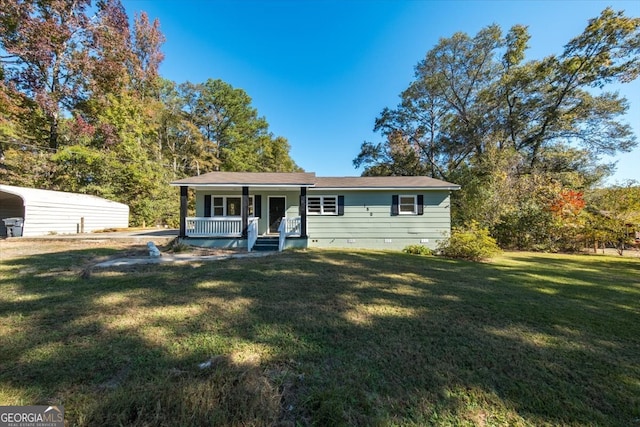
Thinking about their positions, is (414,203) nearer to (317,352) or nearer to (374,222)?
(374,222)

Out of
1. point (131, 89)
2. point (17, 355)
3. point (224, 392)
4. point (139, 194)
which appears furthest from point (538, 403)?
point (131, 89)

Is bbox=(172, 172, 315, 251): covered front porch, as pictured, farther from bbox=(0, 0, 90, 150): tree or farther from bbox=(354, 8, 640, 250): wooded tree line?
bbox=(0, 0, 90, 150): tree

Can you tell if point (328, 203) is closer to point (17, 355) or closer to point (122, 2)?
point (17, 355)

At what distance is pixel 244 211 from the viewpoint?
34.1 ft

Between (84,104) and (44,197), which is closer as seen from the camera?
(44,197)

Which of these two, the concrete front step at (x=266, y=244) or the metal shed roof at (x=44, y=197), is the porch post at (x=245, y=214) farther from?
the metal shed roof at (x=44, y=197)

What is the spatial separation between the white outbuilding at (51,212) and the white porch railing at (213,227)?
28.2 feet

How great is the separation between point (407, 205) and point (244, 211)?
727 cm

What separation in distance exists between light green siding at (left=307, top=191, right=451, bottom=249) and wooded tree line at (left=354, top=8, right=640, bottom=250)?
3745 millimetres

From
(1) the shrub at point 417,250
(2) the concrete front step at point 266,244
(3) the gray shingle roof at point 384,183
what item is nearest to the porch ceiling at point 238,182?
(3) the gray shingle roof at point 384,183

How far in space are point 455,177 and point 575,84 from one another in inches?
389

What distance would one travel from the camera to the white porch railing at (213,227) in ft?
33.5

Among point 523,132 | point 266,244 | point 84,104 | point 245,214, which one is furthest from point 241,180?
point 523,132

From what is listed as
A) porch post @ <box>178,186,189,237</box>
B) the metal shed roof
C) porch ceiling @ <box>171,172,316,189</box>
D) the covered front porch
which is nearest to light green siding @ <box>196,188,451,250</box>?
the covered front porch
